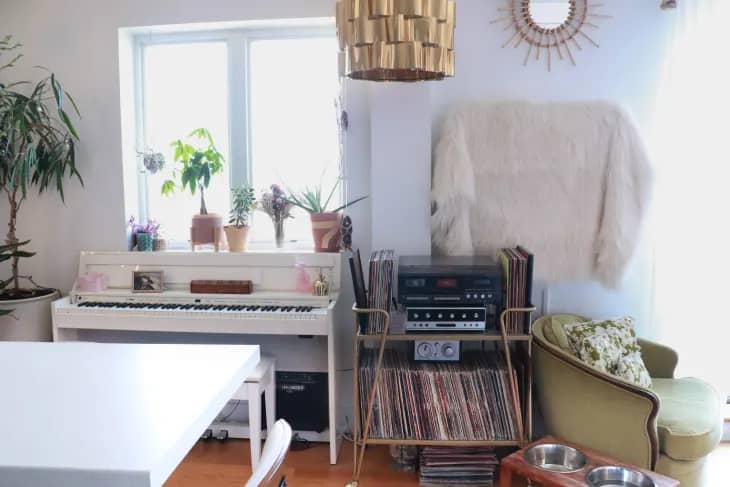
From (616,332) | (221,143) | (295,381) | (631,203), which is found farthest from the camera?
(221,143)

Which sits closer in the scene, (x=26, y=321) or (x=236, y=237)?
(x=26, y=321)

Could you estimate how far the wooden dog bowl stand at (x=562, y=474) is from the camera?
2014 mm

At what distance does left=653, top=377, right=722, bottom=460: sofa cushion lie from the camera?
7.29 feet

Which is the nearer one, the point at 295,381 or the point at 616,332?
the point at 616,332

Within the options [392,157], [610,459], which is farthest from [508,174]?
[610,459]

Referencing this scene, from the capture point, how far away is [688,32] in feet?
9.25

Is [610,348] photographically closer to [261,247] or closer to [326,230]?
[326,230]

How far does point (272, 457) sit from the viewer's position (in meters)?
1.07

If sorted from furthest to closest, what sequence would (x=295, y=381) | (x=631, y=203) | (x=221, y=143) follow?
(x=221, y=143), (x=295, y=381), (x=631, y=203)

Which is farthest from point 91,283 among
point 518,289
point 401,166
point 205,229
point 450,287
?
point 518,289

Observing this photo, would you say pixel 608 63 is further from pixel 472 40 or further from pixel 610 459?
pixel 610 459

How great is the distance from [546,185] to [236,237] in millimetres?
1604

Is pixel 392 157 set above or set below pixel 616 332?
above

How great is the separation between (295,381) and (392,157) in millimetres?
1259
